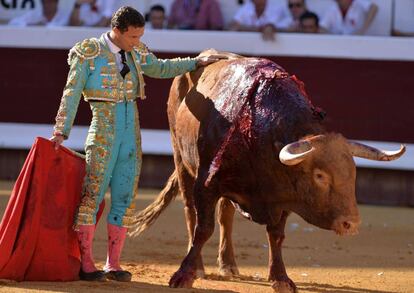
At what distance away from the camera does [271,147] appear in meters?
5.11

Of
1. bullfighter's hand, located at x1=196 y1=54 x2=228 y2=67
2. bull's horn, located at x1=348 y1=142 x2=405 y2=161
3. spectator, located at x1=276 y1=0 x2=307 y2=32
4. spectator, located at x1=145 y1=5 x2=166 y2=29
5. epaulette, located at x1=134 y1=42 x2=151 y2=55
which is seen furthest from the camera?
spectator, located at x1=145 y1=5 x2=166 y2=29

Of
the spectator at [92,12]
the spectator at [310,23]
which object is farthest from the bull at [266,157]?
the spectator at [92,12]

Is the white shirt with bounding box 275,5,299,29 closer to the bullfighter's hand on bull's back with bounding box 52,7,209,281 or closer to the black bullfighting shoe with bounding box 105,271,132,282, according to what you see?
the bullfighter's hand on bull's back with bounding box 52,7,209,281

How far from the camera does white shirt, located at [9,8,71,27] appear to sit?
10.3m

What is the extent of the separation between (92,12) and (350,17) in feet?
7.52

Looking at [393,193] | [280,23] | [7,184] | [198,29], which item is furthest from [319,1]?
[7,184]

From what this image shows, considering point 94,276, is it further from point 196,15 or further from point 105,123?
point 196,15

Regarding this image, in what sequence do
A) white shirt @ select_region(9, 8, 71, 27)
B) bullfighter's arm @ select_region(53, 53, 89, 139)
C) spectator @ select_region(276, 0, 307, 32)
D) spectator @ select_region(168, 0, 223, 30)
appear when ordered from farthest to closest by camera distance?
1. white shirt @ select_region(9, 8, 71, 27)
2. spectator @ select_region(168, 0, 223, 30)
3. spectator @ select_region(276, 0, 307, 32)
4. bullfighter's arm @ select_region(53, 53, 89, 139)

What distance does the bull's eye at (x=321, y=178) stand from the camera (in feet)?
16.1

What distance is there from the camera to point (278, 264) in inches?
211

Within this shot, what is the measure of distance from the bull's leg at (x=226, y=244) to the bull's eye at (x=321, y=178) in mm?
1110

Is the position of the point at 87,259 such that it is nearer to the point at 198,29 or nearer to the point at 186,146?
the point at 186,146

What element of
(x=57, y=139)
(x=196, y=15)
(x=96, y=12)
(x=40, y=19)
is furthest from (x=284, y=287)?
(x=40, y=19)

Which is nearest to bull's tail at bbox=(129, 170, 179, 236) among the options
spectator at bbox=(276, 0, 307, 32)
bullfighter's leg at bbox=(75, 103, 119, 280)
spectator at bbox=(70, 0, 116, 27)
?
bullfighter's leg at bbox=(75, 103, 119, 280)
